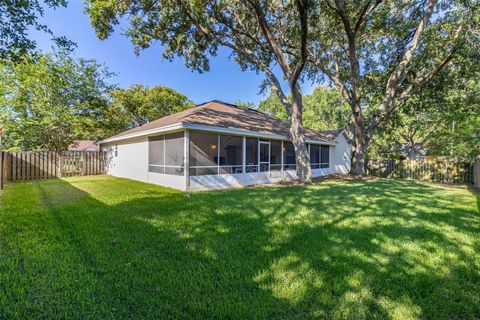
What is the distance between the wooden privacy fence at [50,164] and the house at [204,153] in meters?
1.51

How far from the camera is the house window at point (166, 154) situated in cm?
936

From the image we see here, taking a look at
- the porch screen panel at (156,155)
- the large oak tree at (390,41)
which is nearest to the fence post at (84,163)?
the porch screen panel at (156,155)

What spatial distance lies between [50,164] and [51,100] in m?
4.15

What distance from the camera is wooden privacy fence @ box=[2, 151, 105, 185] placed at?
11226 mm

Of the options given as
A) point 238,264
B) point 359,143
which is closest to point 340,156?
point 359,143

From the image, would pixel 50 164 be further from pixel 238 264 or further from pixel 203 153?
pixel 238 264

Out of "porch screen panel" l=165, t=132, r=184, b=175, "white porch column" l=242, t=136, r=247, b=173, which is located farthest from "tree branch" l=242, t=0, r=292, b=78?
"porch screen panel" l=165, t=132, r=184, b=175

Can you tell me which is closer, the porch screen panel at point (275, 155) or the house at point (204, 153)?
the house at point (204, 153)

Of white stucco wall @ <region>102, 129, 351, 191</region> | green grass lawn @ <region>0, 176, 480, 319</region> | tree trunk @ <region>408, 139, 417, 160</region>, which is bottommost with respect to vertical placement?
green grass lawn @ <region>0, 176, 480, 319</region>

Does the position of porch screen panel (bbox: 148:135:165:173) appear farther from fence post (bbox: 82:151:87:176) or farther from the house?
fence post (bbox: 82:151:87:176)

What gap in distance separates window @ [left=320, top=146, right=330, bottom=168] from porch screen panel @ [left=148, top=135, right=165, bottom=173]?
1175 centimetres

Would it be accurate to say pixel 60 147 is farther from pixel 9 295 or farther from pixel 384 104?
pixel 384 104

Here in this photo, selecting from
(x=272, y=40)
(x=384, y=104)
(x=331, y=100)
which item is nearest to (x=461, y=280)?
(x=272, y=40)

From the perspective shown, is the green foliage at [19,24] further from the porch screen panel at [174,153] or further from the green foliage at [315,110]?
the green foliage at [315,110]
